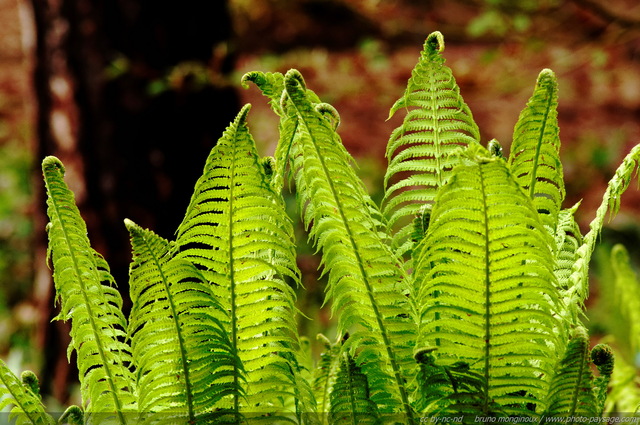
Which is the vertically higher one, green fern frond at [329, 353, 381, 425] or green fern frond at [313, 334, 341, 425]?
green fern frond at [313, 334, 341, 425]

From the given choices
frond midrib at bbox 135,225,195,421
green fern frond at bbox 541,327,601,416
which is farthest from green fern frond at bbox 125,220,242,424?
green fern frond at bbox 541,327,601,416

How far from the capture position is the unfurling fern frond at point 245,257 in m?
0.54

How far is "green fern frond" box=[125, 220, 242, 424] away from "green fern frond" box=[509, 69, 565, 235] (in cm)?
30

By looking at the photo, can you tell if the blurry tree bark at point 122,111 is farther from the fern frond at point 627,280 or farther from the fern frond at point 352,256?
the fern frond at point 352,256

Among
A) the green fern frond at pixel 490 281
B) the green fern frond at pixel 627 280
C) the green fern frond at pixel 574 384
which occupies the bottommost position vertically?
the green fern frond at pixel 574 384

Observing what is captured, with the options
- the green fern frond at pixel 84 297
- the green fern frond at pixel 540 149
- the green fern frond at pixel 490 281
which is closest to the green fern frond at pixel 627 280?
the green fern frond at pixel 540 149

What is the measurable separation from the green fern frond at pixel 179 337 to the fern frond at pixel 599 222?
29 centimetres

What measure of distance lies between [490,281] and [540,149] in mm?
185

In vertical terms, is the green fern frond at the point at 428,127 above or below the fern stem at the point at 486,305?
above

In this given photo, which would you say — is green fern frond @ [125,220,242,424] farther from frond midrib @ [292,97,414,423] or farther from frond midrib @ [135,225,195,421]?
frond midrib @ [292,97,414,423]

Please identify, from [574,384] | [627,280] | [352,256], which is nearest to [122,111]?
[627,280]

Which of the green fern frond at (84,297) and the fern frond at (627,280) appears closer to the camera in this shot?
the green fern frond at (84,297)

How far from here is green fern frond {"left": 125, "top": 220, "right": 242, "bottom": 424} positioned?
1.75 ft

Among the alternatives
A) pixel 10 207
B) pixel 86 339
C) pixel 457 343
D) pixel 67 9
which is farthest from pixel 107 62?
pixel 10 207
